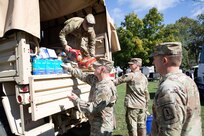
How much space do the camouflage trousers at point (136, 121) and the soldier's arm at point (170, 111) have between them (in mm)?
3127

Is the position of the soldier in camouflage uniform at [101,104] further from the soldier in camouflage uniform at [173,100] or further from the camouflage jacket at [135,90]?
the camouflage jacket at [135,90]

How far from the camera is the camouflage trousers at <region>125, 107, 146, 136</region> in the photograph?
5047 millimetres

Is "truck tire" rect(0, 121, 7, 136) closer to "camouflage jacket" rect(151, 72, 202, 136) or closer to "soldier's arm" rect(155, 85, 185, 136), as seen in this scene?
"camouflage jacket" rect(151, 72, 202, 136)

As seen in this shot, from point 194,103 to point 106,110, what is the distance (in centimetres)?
147

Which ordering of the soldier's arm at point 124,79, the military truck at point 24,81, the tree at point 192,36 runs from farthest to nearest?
the tree at point 192,36, the soldier's arm at point 124,79, the military truck at point 24,81

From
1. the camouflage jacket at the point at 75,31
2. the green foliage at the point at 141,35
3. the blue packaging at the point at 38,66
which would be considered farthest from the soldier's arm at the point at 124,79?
the green foliage at the point at 141,35

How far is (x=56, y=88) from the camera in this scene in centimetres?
342

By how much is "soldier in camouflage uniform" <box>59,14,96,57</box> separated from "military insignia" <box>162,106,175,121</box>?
2.87m

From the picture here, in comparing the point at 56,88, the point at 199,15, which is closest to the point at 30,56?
the point at 56,88

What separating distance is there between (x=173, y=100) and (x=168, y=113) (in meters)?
0.12

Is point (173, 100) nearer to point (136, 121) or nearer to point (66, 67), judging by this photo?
point (66, 67)

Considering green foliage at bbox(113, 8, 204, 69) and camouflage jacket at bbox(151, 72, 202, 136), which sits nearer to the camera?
camouflage jacket at bbox(151, 72, 202, 136)

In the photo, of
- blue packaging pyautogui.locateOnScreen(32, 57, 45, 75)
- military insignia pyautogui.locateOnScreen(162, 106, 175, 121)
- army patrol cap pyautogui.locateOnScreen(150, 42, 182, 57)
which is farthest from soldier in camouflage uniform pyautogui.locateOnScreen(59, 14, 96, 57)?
military insignia pyautogui.locateOnScreen(162, 106, 175, 121)

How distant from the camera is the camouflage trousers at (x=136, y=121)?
5047 millimetres
